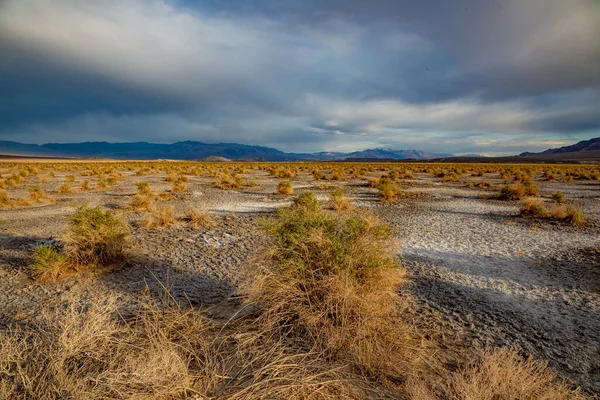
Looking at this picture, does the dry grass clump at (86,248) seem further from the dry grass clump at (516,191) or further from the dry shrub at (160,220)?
the dry grass clump at (516,191)

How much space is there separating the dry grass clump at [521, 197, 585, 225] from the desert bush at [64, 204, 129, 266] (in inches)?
547

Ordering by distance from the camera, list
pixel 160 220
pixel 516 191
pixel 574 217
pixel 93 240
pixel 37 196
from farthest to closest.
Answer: pixel 516 191 → pixel 37 196 → pixel 574 217 → pixel 160 220 → pixel 93 240

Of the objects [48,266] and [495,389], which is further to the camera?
[48,266]

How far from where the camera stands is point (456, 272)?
657 cm

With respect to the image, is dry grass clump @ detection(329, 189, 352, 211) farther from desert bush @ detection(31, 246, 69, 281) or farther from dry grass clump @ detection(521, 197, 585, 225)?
desert bush @ detection(31, 246, 69, 281)

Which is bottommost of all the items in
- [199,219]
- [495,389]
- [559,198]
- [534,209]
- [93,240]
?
[199,219]

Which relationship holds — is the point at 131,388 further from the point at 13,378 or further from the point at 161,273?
the point at 161,273

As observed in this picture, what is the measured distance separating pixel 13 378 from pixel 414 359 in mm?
3970

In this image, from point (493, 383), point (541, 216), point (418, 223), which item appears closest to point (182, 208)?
point (418, 223)

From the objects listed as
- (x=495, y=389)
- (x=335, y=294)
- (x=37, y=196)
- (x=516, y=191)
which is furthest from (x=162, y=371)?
(x=516, y=191)

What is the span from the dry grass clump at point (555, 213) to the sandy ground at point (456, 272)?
41 centimetres

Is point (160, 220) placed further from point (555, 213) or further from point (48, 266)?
point (555, 213)

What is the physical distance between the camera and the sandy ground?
4.27 meters

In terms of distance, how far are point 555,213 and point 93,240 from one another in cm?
1453
